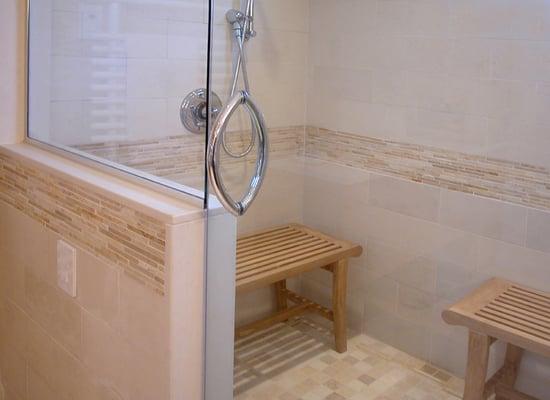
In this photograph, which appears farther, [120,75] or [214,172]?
[120,75]

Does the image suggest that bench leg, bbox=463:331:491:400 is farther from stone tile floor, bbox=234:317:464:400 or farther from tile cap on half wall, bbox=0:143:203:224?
tile cap on half wall, bbox=0:143:203:224

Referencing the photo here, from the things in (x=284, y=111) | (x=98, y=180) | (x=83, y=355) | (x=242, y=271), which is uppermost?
(x=284, y=111)

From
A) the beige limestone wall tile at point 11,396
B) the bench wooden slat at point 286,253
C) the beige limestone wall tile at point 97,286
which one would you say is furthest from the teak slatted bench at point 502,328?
the beige limestone wall tile at point 11,396

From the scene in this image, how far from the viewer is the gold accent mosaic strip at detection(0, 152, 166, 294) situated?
1.23 metres

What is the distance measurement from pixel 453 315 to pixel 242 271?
0.51 metres

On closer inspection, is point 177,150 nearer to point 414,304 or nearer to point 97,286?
point 97,286

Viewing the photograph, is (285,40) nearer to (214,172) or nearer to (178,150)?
(178,150)

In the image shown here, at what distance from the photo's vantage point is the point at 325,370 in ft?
5.21

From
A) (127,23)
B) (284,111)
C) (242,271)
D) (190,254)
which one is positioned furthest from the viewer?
(127,23)

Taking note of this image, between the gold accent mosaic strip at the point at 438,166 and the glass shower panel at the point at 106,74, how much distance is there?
0.41m

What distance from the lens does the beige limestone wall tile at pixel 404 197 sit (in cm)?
165

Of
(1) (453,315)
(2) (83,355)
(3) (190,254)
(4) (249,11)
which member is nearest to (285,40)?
(4) (249,11)

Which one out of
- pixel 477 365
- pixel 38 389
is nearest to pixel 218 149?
pixel 477 365

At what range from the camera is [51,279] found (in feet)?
5.22
